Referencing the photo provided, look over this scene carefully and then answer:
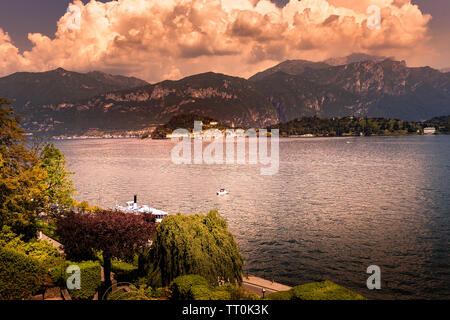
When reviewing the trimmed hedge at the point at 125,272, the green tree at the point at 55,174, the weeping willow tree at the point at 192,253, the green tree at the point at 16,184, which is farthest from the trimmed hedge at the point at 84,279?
the green tree at the point at 55,174

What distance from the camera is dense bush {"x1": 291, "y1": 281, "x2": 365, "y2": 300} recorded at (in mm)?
17269

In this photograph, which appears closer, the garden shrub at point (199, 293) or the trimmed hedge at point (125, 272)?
the garden shrub at point (199, 293)

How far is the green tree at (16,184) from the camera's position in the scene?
29364 mm

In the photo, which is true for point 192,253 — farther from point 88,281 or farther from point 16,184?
point 16,184

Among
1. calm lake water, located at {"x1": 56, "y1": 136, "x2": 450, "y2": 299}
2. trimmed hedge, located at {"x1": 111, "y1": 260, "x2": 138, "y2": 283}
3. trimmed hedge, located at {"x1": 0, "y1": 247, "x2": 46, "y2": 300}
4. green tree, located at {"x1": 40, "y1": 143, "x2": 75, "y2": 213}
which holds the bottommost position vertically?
calm lake water, located at {"x1": 56, "y1": 136, "x2": 450, "y2": 299}

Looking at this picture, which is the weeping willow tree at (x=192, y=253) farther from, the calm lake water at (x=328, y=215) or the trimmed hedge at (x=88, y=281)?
the calm lake water at (x=328, y=215)

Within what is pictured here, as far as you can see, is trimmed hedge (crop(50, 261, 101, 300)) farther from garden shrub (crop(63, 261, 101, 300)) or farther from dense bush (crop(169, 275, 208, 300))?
dense bush (crop(169, 275, 208, 300))

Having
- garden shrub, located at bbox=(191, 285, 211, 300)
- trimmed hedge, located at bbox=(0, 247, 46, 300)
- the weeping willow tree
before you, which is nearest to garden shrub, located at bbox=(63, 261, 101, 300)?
trimmed hedge, located at bbox=(0, 247, 46, 300)

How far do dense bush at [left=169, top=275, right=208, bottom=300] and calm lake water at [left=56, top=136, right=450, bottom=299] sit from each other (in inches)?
796

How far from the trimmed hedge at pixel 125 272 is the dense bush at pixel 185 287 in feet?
28.8

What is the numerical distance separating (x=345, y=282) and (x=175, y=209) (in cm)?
4732

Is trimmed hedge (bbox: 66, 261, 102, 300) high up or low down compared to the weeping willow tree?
down

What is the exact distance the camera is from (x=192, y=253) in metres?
26.2
